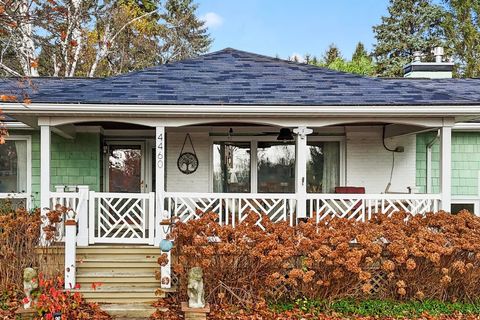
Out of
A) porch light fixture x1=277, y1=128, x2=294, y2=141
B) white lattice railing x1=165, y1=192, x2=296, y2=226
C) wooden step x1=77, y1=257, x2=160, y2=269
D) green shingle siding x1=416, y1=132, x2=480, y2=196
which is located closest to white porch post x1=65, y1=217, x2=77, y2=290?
wooden step x1=77, y1=257, x2=160, y2=269

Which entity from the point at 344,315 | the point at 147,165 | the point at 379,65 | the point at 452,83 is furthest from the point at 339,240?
the point at 379,65

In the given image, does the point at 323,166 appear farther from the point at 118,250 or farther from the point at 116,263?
the point at 116,263

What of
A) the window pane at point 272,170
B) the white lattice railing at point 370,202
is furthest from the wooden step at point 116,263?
the window pane at point 272,170

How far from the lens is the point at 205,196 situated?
7.97 m

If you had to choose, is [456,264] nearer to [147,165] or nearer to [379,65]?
[147,165]

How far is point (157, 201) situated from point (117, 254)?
1100 mm

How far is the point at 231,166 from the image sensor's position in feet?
35.0

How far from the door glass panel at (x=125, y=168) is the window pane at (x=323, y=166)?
3917mm

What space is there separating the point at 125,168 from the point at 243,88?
3592 millimetres

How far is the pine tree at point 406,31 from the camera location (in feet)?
101

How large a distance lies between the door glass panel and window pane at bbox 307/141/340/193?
3917 millimetres

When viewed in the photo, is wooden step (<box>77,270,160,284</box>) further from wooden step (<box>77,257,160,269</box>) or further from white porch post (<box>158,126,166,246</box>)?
white porch post (<box>158,126,166,246</box>)

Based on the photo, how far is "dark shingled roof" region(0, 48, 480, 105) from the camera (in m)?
8.10

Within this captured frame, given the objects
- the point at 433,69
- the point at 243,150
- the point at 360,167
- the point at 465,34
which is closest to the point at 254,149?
the point at 243,150
